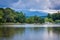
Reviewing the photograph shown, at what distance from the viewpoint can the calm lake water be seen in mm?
2379

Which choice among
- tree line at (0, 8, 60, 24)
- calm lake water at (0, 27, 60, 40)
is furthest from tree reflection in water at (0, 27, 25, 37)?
tree line at (0, 8, 60, 24)

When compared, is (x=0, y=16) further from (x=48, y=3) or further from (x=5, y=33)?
(x=48, y=3)

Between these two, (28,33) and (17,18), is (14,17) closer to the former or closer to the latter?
(17,18)

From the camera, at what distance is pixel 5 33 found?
Answer: 2.44 meters

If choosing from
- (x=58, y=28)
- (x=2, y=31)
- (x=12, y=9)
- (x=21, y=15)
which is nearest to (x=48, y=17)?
(x=58, y=28)

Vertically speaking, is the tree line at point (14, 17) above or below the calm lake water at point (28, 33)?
Result: above

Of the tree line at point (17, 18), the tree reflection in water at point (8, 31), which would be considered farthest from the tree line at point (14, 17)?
the tree reflection in water at point (8, 31)

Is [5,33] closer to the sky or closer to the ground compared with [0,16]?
closer to the ground

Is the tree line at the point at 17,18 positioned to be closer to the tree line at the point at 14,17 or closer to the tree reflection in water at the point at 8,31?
the tree line at the point at 14,17

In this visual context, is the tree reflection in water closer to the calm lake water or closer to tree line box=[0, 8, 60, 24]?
the calm lake water

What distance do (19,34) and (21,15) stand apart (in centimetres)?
33

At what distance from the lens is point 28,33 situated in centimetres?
246

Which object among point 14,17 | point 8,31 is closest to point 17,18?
point 14,17

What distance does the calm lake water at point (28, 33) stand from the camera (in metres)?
2.38
